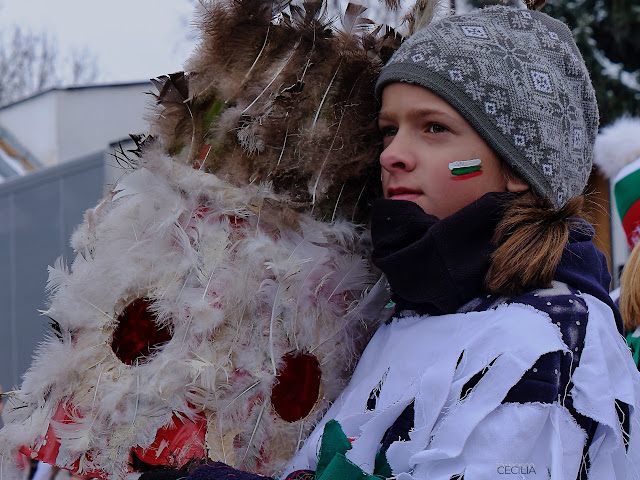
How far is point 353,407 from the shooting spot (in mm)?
1644

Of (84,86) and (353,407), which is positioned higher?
(353,407)

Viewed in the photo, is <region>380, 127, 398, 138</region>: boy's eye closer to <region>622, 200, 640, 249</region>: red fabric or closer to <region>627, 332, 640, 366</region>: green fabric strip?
<region>627, 332, 640, 366</region>: green fabric strip

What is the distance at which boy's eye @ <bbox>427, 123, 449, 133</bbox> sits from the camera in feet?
5.65

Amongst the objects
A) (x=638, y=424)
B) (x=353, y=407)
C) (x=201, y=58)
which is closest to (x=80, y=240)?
(x=201, y=58)

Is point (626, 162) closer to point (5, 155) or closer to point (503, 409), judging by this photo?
point (503, 409)

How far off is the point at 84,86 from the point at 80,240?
26.3 ft

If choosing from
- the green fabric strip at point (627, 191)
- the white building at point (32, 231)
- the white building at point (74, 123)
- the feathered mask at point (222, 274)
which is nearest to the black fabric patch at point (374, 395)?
the feathered mask at point (222, 274)

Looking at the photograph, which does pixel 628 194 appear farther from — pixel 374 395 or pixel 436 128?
pixel 374 395

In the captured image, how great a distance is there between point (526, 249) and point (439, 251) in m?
0.18

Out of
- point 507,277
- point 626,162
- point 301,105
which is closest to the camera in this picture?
point 507,277

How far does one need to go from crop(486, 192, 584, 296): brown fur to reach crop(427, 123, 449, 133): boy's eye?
0.82 feet

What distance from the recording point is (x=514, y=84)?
169 cm

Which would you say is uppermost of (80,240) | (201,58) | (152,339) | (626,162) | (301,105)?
(201,58)

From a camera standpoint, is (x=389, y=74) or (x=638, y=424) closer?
(x=638, y=424)
